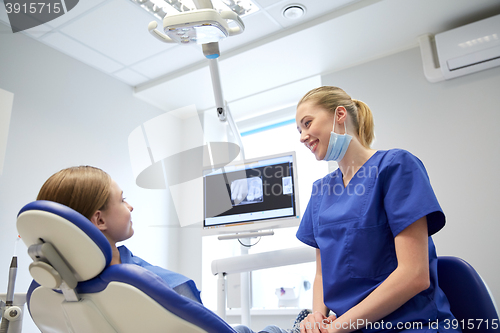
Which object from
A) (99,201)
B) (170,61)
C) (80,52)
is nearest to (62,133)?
(80,52)

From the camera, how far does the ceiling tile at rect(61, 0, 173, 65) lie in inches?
85.9

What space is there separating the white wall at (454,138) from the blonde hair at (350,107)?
50.1 inches

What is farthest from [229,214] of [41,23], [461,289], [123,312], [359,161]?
[41,23]

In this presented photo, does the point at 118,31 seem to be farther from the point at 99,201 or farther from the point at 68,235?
the point at 68,235

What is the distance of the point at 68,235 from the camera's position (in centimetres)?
68

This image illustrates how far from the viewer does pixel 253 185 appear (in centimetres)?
208

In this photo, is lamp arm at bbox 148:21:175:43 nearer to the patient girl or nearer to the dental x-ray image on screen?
the patient girl

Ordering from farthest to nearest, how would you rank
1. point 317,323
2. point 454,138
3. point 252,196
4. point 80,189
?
point 454,138, point 252,196, point 317,323, point 80,189

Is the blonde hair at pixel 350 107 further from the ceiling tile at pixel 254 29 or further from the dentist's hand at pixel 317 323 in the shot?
the ceiling tile at pixel 254 29

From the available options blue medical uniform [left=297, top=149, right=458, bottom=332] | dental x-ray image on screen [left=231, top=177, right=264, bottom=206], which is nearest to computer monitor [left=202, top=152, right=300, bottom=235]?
dental x-ray image on screen [left=231, top=177, right=264, bottom=206]

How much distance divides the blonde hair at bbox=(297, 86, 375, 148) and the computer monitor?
758 millimetres

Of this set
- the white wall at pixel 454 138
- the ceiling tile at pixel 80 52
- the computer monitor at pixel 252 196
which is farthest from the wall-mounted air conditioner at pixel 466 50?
the ceiling tile at pixel 80 52

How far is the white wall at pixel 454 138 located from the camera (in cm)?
212

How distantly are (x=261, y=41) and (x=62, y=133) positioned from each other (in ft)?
4.58
